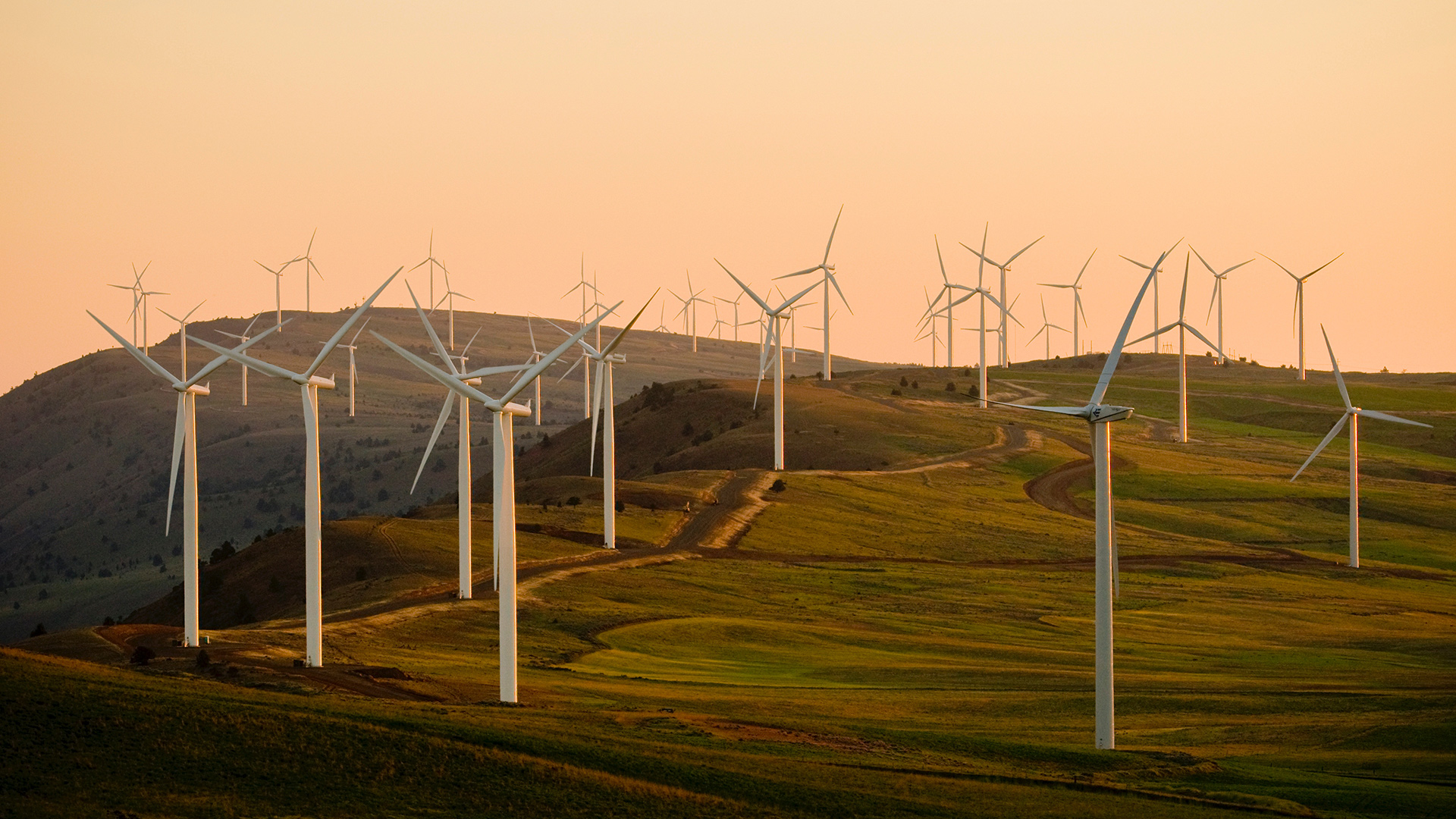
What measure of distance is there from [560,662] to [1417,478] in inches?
4915

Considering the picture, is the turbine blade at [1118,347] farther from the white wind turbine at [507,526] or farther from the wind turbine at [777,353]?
the wind turbine at [777,353]

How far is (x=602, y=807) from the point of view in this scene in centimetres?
4003

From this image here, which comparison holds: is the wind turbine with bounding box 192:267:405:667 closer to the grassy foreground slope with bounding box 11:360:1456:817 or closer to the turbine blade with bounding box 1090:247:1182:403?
the grassy foreground slope with bounding box 11:360:1456:817

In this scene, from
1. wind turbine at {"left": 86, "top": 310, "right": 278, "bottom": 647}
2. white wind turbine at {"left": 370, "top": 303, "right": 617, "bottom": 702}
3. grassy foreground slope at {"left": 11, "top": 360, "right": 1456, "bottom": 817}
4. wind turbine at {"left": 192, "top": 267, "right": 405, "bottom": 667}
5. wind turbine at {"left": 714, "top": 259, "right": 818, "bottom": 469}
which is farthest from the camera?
wind turbine at {"left": 714, "top": 259, "right": 818, "bottom": 469}

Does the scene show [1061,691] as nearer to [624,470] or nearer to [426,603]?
[426,603]

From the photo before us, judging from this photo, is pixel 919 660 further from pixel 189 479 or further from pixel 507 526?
pixel 189 479

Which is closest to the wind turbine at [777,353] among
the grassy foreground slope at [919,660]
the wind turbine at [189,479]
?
the grassy foreground slope at [919,660]

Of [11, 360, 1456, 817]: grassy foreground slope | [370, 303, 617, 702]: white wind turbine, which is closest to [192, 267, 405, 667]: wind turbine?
[11, 360, 1456, 817]: grassy foreground slope

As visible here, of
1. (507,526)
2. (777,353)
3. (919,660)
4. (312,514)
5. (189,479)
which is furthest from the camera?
(777,353)

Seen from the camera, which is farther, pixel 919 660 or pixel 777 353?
pixel 777 353

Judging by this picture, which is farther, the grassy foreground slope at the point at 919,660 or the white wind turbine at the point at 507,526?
the white wind turbine at the point at 507,526

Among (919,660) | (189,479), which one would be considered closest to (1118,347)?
(919,660)

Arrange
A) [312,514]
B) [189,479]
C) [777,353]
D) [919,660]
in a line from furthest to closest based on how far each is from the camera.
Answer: [777,353], [919,660], [189,479], [312,514]

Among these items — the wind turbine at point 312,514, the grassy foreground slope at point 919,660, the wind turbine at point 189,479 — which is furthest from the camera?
the wind turbine at point 189,479
